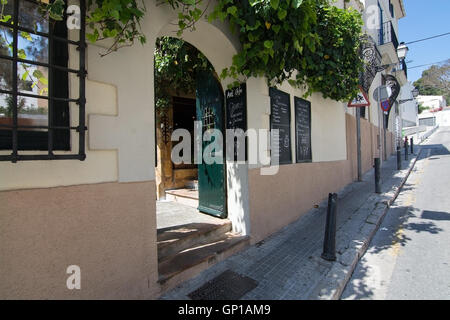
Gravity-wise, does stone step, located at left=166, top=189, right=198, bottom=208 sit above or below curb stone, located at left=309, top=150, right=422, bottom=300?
Answer: above

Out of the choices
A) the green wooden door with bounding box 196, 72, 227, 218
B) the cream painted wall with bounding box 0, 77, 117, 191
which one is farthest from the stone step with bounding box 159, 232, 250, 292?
the cream painted wall with bounding box 0, 77, 117, 191

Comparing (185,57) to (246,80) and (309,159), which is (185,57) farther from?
(309,159)

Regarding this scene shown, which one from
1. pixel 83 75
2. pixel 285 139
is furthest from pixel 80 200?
pixel 285 139

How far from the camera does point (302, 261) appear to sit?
321 cm

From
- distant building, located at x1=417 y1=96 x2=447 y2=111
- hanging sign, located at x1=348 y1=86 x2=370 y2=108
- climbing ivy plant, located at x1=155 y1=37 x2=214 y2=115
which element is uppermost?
distant building, located at x1=417 y1=96 x2=447 y2=111

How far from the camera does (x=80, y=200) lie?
1.97 metres

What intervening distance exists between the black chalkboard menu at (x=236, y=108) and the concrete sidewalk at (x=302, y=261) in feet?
5.16

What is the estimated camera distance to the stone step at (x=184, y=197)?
5179 millimetres

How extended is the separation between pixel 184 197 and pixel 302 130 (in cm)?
306

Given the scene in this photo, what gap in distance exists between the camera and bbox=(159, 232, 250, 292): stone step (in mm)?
2600

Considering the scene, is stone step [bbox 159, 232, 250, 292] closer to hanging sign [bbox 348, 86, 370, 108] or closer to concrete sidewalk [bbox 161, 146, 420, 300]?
concrete sidewalk [bbox 161, 146, 420, 300]

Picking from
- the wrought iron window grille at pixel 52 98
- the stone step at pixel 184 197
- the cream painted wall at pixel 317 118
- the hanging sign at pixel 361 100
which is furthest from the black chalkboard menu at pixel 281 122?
the wrought iron window grille at pixel 52 98

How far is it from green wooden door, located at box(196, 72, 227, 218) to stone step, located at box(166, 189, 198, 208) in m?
0.55
